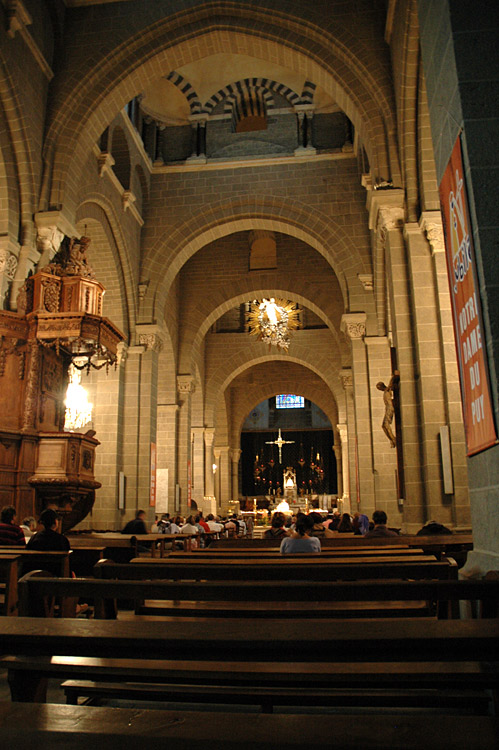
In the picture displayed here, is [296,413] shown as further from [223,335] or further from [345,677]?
[345,677]

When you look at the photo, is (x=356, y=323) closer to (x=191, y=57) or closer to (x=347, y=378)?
(x=347, y=378)

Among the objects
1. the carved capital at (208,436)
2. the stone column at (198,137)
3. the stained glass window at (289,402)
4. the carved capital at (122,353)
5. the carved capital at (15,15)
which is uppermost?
the stone column at (198,137)

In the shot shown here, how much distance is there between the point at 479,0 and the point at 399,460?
599 centimetres

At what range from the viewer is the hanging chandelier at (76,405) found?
11.6 m

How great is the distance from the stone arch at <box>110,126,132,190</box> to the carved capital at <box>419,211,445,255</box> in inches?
293

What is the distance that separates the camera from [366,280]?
1309 cm

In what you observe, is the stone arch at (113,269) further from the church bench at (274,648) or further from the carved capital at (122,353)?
the church bench at (274,648)

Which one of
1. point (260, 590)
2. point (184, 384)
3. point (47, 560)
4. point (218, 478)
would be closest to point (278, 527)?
point (47, 560)

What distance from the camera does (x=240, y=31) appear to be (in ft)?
33.4

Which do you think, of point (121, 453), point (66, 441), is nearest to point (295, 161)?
point (121, 453)

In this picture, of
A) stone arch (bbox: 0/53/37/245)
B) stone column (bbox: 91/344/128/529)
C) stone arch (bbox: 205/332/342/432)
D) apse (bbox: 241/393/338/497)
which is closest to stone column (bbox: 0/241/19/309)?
stone arch (bbox: 0/53/37/245)

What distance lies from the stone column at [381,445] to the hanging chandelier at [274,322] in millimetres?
6437

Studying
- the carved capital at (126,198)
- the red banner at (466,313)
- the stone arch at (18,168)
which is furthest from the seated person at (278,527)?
the carved capital at (126,198)

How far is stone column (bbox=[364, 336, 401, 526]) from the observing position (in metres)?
12.2
